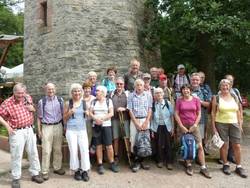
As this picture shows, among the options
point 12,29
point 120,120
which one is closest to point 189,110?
point 120,120

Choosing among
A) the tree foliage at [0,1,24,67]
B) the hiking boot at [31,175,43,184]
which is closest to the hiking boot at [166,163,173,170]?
the hiking boot at [31,175,43,184]

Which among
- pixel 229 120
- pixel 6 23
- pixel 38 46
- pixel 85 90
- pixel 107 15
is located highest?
pixel 6 23

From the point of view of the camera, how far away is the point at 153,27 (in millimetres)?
11812

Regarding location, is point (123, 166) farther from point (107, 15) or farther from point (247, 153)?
point (107, 15)

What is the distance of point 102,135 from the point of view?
703 centimetres

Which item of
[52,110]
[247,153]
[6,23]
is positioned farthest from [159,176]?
[6,23]

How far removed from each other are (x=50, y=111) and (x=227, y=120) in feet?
10.9

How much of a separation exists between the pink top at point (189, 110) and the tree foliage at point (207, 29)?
3.19m

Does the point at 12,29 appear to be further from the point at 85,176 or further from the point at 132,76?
the point at 85,176

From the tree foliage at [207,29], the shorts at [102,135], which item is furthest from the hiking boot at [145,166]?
the tree foliage at [207,29]

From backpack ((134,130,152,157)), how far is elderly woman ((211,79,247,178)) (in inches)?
51.1

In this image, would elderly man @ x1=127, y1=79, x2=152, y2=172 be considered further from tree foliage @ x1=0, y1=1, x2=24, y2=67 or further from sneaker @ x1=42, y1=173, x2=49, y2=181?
tree foliage @ x1=0, y1=1, x2=24, y2=67

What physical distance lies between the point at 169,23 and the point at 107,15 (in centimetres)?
188

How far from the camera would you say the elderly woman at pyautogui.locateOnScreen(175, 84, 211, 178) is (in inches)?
280
